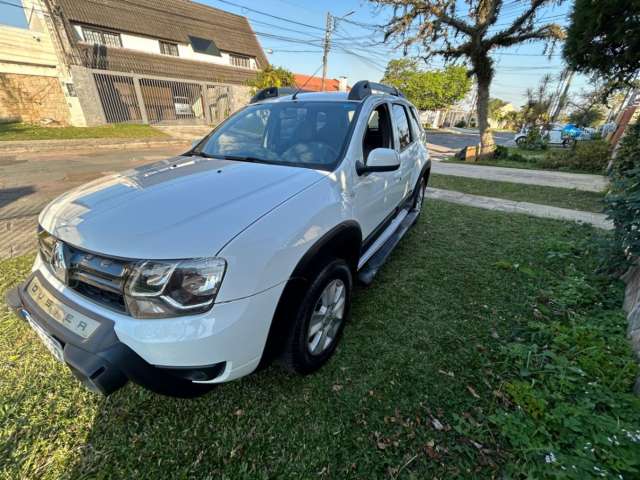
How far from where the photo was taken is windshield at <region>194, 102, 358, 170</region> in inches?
88.0

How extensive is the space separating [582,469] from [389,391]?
0.97 meters

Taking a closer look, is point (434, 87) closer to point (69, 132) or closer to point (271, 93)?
point (69, 132)

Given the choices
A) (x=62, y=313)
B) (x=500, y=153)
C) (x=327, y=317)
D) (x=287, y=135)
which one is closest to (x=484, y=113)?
(x=500, y=153)

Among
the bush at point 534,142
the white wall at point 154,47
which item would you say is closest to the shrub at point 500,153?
the bush at point 534,142

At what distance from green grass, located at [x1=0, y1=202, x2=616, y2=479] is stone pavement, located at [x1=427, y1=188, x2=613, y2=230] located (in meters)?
3.86

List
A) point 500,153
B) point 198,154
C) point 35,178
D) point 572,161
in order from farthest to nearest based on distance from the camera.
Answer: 1. point 500,153
2. point 572,161
3. point 35,178
4. point 198,154

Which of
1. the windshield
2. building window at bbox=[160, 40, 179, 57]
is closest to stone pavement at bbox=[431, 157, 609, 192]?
the windshield

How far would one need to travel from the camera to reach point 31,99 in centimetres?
1478

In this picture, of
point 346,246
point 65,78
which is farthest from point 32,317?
point 65,78

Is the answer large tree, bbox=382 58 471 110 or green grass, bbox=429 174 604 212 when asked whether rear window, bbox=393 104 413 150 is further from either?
large tree, bbox=382 58 471 110

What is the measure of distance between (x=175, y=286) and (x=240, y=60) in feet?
88.5

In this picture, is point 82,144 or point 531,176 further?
point 82,144

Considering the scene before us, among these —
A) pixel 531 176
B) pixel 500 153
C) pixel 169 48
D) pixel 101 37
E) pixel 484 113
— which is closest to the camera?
pixel 531 176

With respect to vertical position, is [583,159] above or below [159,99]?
below
